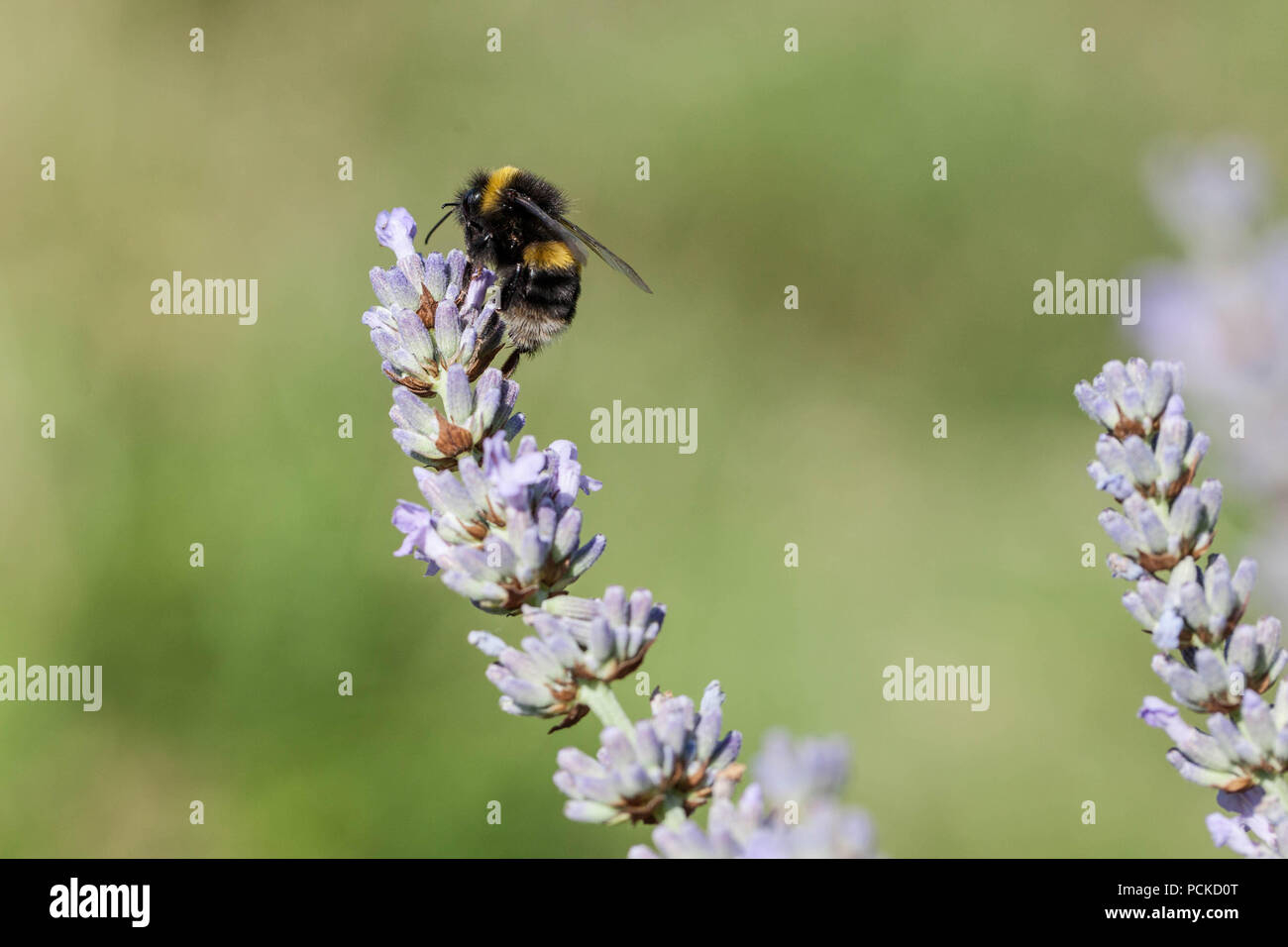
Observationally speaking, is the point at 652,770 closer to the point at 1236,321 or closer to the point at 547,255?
the point at 547,255

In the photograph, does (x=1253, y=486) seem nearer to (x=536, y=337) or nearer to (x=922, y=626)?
(x=536, y=337)

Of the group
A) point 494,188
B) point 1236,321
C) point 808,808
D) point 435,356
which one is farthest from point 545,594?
point 1236,321

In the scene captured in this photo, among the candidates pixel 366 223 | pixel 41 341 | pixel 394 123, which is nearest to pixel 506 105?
pixel 394 123

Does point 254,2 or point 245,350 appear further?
point 254,2

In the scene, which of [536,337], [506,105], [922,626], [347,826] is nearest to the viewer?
[536,337]

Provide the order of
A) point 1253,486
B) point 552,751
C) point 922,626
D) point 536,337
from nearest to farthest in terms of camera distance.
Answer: point 1253,486, point 536,337, point 552,751, point 922,626

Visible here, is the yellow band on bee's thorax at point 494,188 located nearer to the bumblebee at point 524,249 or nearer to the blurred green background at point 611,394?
the bumblebee at point 524,249
